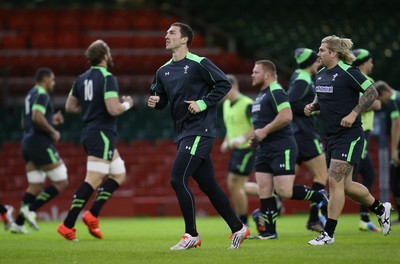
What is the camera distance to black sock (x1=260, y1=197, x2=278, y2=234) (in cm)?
1002

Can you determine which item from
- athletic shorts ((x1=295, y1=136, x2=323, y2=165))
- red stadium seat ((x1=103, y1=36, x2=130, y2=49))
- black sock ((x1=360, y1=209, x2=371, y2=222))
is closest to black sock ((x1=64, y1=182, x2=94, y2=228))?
athletic shorts ((x1=295, y1=136, x2=323, y2=165))

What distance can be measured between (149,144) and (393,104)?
29.6 ft

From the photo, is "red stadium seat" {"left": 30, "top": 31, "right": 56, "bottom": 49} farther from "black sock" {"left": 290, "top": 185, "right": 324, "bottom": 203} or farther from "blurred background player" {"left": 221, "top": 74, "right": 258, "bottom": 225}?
"black sock" {"left": 290, "top": 185, "right": 324, "bottom": 203}

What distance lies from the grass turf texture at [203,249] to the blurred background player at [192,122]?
33 cm

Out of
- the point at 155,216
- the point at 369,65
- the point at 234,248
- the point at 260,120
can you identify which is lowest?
the point at 155,216

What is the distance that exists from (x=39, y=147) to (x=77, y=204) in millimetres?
2671

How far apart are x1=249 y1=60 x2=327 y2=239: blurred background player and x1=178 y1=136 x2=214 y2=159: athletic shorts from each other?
1556 millimetres

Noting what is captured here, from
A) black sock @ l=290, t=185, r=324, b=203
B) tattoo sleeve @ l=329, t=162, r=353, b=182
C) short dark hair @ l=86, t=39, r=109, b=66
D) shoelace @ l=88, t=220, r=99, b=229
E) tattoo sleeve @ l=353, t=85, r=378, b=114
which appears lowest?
shoelace @ l=88, t=220, r=99, b=229

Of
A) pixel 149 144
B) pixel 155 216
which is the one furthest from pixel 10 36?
pixel 155 216

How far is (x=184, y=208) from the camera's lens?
824 centimetres

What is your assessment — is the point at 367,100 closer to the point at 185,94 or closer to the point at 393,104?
the point at 185,94

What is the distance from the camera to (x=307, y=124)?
1132cm

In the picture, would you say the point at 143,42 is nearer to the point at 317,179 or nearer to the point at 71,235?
the point at 317,179

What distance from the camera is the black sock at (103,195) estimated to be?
10.5m
